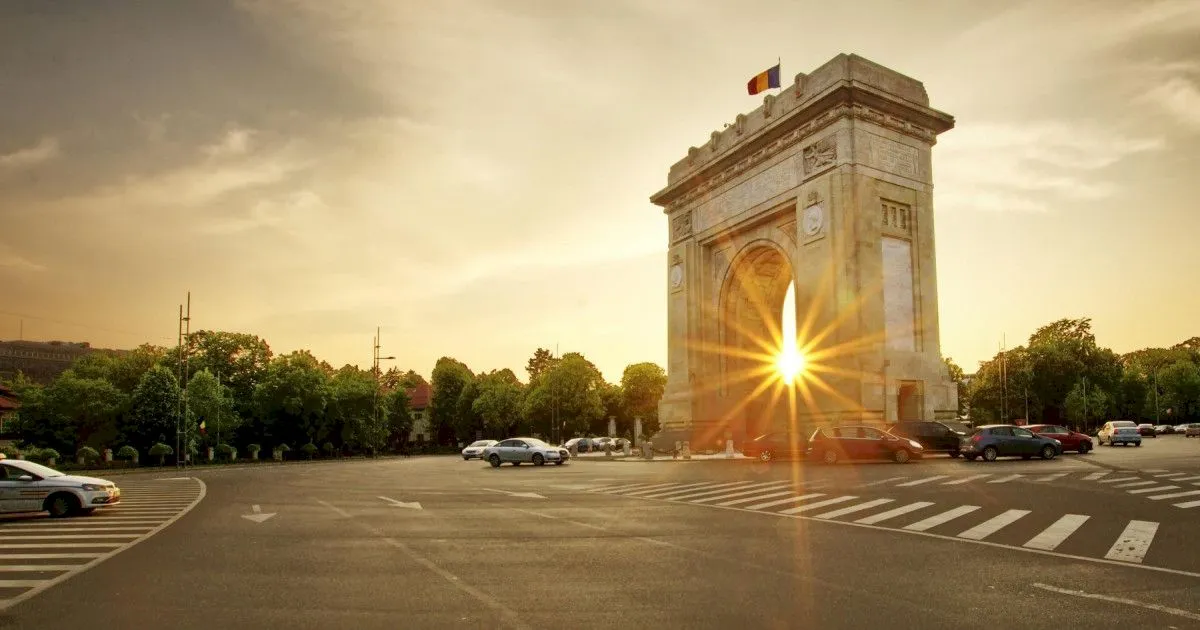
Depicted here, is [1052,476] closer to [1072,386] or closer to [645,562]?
[645,562]

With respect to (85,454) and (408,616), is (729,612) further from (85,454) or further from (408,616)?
(85,454)

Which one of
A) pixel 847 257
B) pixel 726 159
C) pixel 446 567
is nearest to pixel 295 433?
pixel 726 159

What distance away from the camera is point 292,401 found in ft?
229

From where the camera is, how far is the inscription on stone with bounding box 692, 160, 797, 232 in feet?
149

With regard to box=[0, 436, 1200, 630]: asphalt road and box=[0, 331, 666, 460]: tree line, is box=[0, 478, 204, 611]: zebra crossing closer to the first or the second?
box=[0, 436, 1200, 630]: asphalt road

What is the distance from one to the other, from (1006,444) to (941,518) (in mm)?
20013

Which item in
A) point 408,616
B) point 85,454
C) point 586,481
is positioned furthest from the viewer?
point 85,454

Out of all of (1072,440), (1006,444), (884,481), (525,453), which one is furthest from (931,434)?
(525,453)

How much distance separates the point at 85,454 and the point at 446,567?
55.4 m

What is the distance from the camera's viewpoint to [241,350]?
264 ft

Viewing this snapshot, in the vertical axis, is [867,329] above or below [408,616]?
above

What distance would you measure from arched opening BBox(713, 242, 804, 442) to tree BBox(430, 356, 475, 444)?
55395 millimetres

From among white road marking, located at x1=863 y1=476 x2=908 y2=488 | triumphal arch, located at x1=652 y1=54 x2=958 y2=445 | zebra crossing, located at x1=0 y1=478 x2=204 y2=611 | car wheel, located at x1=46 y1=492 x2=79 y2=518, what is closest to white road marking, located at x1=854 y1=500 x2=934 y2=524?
white road marking, located at x1=863 y1=476 x2=908 y2=488

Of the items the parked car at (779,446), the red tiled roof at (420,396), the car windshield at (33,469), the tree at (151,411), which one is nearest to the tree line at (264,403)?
the tree at (151,411)
